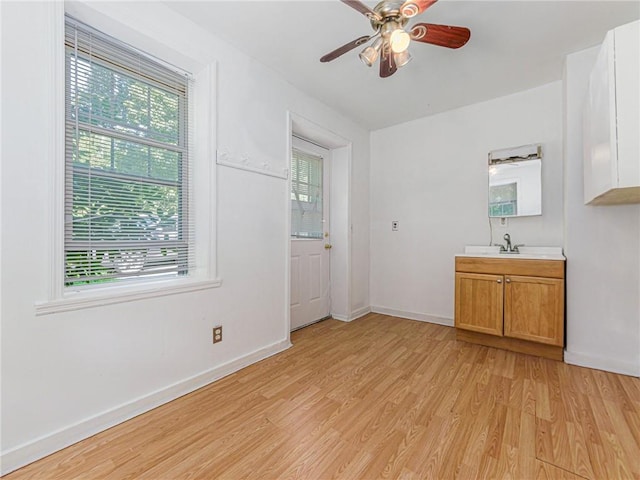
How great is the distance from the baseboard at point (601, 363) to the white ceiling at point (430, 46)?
2.36 m

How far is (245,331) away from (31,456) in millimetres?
1252

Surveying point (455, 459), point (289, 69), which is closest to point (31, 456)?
point (455, 459)

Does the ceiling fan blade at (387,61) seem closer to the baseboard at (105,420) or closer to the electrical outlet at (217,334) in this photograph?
the electrical outlet at (217,334)

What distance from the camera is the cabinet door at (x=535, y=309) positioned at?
2312 mm

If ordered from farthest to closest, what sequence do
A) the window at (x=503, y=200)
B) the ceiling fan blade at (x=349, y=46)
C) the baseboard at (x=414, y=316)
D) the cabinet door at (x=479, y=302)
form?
the baseboard at (x=414, y=316)
the window at (x=503, y=200)
the cabinet door at (x=479, y=302)
the ceiling fan blade at (x=349, y=46)

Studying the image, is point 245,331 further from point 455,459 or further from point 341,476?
point 455,459

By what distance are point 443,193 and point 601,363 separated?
2.00 metres

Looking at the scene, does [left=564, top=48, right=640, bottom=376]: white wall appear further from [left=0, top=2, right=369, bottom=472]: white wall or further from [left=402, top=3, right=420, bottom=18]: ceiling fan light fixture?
[left=0, top=2, right=369, bottom=472]: white wall

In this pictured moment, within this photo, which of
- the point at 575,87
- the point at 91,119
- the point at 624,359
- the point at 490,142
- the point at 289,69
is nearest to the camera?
the point at 91,119

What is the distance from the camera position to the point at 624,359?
7.02 feet

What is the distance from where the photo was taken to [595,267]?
7.34ft

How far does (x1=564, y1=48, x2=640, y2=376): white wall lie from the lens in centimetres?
212

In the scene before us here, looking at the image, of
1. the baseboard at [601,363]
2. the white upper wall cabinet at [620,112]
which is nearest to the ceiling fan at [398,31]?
the white upper wall cabinet at [620,112]

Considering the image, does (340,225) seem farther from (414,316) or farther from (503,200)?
(503,200)
